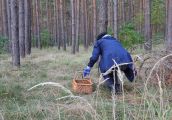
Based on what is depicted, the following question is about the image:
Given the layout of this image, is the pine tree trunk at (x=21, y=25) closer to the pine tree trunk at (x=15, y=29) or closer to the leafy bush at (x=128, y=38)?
the pine tree trunk at (x=15, y=29)

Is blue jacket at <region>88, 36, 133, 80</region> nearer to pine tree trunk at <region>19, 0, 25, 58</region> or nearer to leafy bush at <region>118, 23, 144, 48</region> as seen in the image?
pine tree trunk at <region>19, 0, 25, 58</region>

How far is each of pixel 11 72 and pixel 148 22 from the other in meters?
10.8

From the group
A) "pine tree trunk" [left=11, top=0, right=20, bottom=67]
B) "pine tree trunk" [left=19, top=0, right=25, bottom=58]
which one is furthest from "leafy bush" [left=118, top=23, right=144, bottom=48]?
"pine tree trunk" [left=11, top=0, right=20, bottom=67]

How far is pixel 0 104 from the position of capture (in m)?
6.54

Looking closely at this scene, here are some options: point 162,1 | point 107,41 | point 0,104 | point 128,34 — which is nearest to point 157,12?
point 162,1

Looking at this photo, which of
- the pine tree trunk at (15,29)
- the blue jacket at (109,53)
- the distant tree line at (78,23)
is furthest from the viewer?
the distant tree line at (78,23)

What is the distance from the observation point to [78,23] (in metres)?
26.1

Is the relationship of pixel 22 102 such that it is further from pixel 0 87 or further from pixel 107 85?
pixel 107 85

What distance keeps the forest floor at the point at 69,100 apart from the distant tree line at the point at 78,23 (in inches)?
74.1

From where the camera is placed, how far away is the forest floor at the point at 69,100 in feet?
9.87

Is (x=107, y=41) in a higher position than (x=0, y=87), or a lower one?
higher

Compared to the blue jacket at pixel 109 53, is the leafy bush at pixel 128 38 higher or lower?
lower

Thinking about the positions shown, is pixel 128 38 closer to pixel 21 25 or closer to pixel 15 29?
pixel 21 25

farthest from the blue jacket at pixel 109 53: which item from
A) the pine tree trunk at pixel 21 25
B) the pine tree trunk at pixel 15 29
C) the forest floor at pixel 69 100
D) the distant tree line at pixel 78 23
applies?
the pine tree trunk at pixel 21 25
